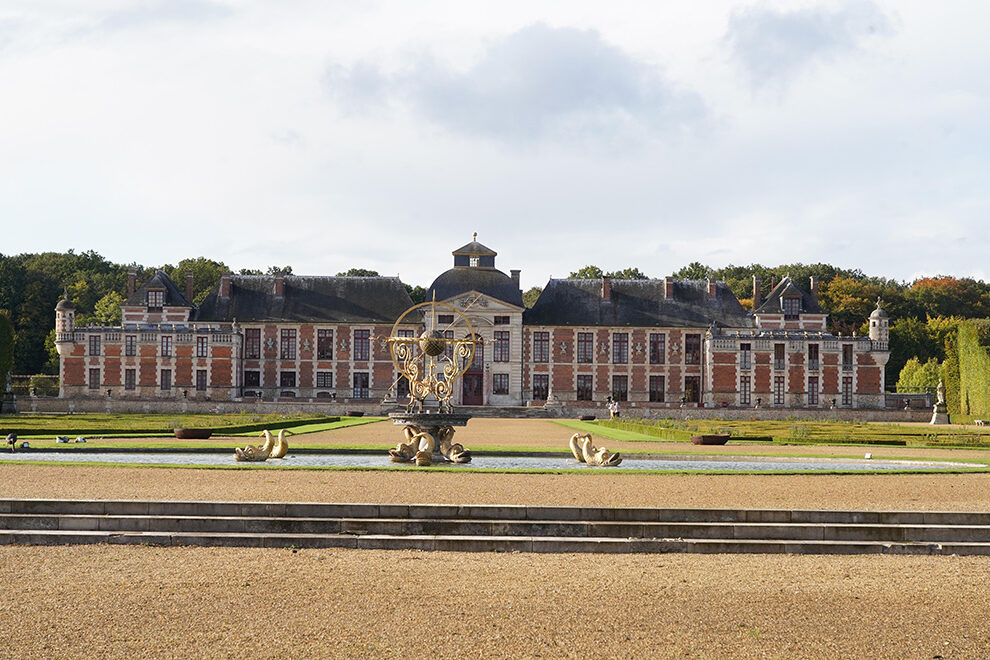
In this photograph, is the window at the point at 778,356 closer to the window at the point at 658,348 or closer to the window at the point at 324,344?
the window at the point at 658,348

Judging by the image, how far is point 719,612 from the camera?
854 cm

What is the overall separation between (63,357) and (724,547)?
55800mm

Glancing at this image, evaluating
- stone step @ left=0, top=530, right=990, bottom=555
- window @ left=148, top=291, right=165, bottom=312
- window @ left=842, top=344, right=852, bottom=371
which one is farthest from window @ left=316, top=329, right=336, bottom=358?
stone step @ left=0, top=530, right=990, bottom=555

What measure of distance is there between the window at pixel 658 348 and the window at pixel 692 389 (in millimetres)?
1854

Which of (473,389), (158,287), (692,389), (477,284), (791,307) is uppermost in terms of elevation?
(477,284)

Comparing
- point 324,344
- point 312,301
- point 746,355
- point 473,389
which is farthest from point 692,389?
point 312,301

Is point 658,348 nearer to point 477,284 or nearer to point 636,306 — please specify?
point 636,306

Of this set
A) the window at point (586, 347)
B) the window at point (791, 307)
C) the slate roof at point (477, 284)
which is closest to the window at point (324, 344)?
the slate roof at point (477, 284)

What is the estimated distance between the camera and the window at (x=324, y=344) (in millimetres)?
62188

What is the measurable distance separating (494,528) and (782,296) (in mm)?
52978

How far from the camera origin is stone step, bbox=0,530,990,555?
11172 mm

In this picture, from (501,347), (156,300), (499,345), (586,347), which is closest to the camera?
(499,345)

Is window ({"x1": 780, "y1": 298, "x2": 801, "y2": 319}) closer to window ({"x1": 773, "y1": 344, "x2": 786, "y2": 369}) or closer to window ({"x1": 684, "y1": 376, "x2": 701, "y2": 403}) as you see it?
window ({"x1": 773, "y1": 344, "x2": 786, "y2": 369})

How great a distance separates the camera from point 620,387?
61.8m
